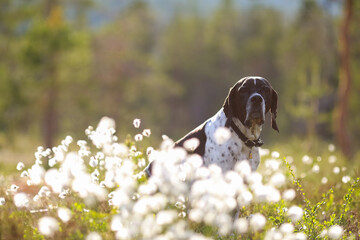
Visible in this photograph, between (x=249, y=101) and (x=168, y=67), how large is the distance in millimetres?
41573

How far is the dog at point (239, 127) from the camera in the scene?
4.91m

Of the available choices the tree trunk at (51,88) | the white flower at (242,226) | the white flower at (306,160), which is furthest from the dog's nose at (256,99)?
the tree trunk at (51,88)

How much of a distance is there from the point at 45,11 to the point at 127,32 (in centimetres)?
639

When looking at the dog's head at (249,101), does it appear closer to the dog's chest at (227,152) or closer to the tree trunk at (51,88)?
the dog's chest at (227,152)

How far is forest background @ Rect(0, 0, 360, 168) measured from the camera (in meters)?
20.9

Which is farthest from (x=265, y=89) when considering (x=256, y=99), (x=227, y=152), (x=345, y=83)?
(x=345, y=83)

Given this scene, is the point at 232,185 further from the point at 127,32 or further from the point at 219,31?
the point at 219,31

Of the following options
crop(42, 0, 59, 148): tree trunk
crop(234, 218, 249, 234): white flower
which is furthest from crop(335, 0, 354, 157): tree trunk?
crop(234, 218, 249, 234): white flower

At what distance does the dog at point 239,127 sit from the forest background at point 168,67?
952cm

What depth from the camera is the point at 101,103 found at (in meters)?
35.9

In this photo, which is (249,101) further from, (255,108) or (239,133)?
(239,133)

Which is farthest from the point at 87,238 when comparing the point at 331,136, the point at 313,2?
the point at 331,136

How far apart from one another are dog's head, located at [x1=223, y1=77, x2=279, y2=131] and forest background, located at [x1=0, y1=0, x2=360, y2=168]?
975 centimetres

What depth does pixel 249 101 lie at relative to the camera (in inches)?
193
